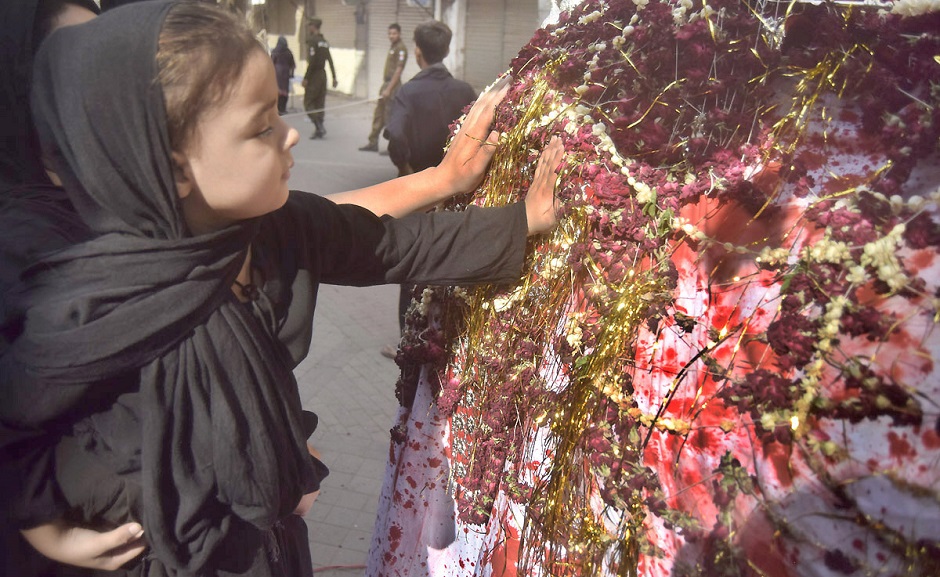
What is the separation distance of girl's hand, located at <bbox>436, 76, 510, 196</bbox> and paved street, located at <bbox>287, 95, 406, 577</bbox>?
2.02m

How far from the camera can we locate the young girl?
113 cm

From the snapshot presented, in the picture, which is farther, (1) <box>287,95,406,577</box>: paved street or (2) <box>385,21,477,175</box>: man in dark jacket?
(2) <box>385,21,477,175</box>: man in dark jacket

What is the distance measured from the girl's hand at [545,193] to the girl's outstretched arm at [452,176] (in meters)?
0.20

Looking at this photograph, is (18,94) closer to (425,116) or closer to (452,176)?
(452,176)

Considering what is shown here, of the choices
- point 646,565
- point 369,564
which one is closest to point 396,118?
point 369,564

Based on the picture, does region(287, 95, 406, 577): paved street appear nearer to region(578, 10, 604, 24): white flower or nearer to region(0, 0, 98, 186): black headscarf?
region(0, 0, 98, 186): black headscarf

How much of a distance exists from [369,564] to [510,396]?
0.84 m

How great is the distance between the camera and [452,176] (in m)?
1.67

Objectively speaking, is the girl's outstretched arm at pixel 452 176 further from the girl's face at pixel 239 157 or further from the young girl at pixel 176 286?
the girl's face at pixel 239 157

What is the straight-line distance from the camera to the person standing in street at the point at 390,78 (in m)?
10.6

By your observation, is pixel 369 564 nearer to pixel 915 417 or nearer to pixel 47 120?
pixel 47 120

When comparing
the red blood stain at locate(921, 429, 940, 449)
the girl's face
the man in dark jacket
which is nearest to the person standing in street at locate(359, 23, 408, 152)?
the man in dark jacket

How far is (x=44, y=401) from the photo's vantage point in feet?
3.89

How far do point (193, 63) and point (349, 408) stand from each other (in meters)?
3.23
